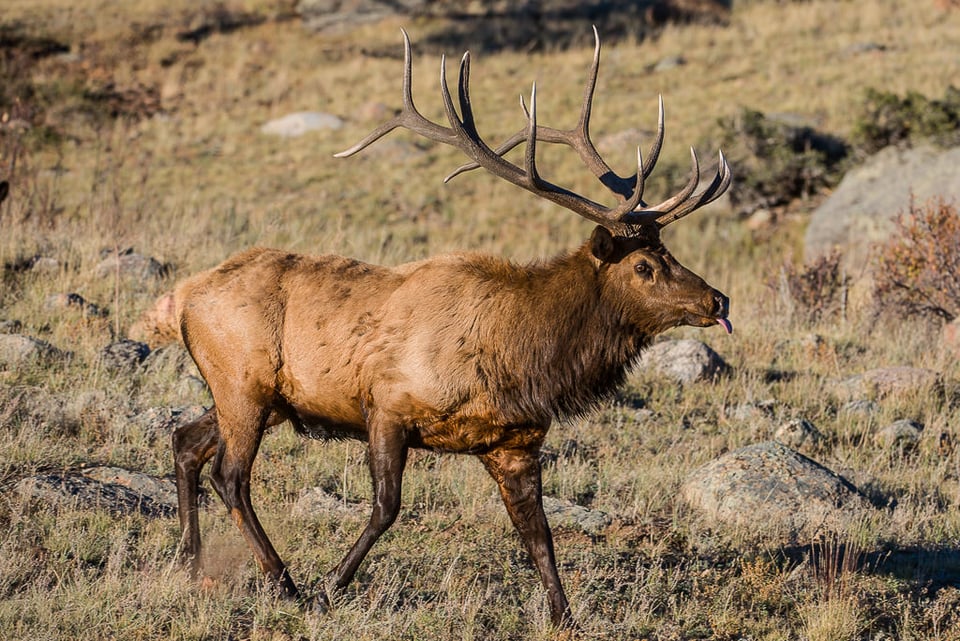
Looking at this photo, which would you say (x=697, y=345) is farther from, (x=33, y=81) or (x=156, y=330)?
(x=33, y=81)

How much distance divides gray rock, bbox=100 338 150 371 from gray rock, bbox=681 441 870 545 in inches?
170

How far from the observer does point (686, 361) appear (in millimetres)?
9820

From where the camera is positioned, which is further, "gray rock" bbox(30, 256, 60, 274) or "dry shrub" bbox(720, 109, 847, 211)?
"dry shrub" bbox(720, 109, 847, 211)

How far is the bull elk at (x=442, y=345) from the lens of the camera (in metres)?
5.58

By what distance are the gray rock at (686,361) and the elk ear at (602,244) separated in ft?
13.0

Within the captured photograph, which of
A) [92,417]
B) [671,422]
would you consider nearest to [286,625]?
[92,417]

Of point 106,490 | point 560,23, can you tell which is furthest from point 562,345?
point 560,23

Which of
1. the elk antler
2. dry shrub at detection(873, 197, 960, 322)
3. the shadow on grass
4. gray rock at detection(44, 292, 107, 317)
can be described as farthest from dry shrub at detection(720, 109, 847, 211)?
the elk antler

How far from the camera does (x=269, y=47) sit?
103ft

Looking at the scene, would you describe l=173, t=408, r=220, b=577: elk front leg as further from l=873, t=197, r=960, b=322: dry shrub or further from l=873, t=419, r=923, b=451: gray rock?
l=873, t=197, r=960, b=322: dry shrub

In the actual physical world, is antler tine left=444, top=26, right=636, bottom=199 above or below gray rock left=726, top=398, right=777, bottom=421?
above

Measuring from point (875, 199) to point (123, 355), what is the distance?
39.9 feet

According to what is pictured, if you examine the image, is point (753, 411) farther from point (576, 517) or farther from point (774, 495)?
point (576, 517)

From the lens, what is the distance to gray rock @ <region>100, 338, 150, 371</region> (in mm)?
8648
